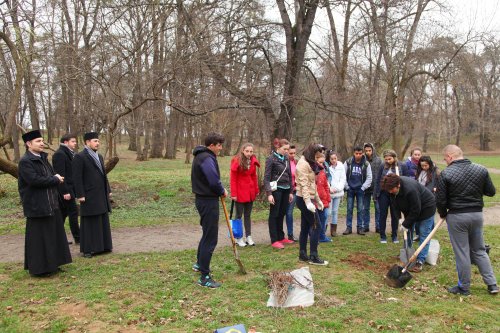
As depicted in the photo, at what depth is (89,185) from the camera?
21.9ft

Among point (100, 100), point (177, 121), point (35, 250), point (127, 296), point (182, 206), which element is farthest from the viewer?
point (177, 121)

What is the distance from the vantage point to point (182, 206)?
11.6 meters

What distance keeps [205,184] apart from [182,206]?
6.57m

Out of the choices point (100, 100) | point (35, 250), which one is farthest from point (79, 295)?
point (100, 100)

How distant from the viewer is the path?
7.18 m

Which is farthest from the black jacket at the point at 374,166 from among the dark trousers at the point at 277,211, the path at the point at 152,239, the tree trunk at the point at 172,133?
the tree trunk at the point at 172,133

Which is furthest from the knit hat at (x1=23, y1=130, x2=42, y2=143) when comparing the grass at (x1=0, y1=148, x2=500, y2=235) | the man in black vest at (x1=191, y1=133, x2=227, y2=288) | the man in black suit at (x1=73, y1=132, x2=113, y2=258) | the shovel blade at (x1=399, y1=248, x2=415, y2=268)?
the shovel blade at (x1=399, y1=248, x2=415, y2=268)

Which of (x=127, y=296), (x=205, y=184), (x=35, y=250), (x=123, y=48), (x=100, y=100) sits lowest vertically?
(x=127, y=296)

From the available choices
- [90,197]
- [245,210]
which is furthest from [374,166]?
[90,197]

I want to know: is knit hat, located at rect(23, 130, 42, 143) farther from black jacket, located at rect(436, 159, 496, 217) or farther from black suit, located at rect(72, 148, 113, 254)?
black jacket, located at rect(436, 159, 496, 217)

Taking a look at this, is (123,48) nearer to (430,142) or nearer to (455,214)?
(455,214)

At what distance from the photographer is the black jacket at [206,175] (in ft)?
16.9

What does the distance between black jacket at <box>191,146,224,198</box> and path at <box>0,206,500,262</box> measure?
2394 millimetres

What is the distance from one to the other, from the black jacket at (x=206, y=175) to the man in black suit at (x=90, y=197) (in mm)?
2265
